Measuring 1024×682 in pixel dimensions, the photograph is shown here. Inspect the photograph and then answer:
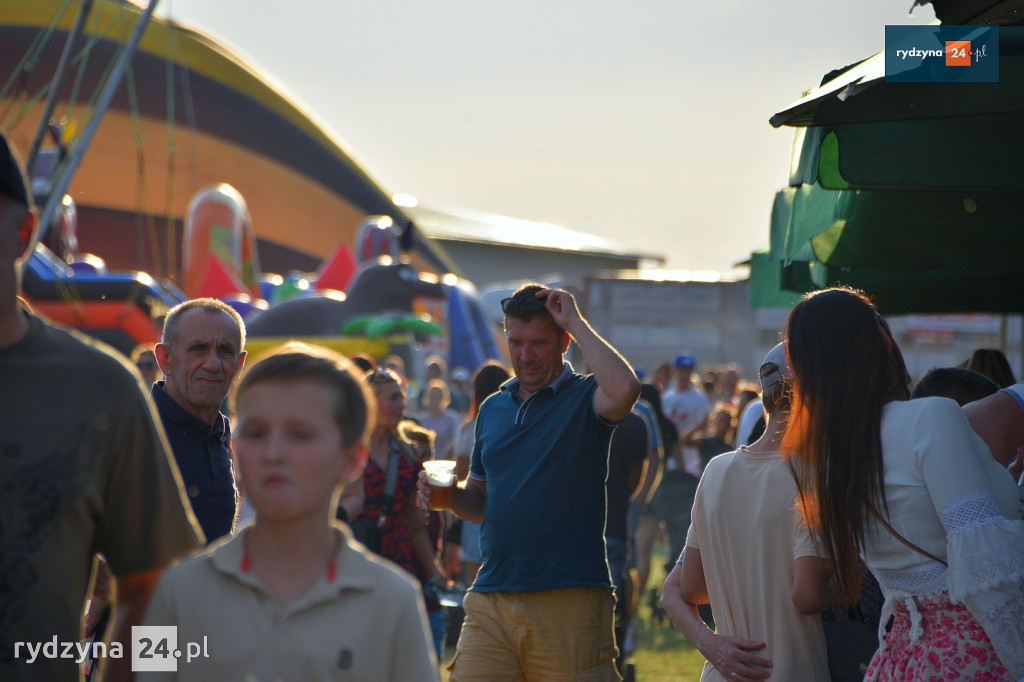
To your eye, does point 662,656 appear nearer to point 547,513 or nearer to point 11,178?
point 547,513

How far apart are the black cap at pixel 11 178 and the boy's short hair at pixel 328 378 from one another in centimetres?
51

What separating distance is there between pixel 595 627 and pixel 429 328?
14521mm

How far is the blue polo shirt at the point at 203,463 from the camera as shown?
323cm

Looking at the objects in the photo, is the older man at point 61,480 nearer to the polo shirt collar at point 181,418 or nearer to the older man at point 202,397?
the older man at point 202,397

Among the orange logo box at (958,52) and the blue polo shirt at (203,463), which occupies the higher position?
the orange logo box at (958,52)

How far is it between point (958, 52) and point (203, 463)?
2.77 metres

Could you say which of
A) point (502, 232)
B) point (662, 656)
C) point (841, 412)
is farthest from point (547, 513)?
point (502, 232)

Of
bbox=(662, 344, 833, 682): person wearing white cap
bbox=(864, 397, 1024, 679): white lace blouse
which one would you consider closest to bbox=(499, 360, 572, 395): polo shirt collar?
bbox=(662, 344, 833, 682): person wearing white cap

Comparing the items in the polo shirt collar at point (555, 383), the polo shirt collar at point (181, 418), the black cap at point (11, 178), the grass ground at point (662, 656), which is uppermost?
the black cap at point (11, 178)

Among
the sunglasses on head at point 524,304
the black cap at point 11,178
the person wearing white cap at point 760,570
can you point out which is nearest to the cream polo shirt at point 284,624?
the black cap at point 11,178

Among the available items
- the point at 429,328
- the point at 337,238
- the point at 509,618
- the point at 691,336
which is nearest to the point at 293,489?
the point at 509,618

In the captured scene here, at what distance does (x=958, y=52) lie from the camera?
3697 millimetres

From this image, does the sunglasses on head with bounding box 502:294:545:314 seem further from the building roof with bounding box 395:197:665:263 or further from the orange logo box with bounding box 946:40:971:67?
the building roof with bounding box 395:197:665:263

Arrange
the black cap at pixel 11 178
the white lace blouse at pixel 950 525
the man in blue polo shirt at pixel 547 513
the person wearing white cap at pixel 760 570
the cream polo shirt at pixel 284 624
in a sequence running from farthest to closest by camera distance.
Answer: the man in blue polo shirt at pixel 547 513, the person wearing white cap at pixel 760 570, the white lace blouse at pixel 950 525, the black cap at pixel 11 178, the cream polo shirt at pixel 284 624
